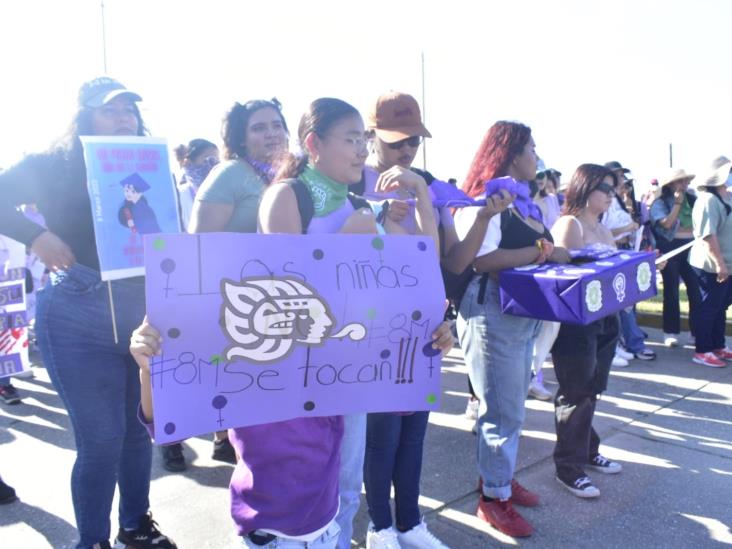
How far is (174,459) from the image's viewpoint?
3582mm

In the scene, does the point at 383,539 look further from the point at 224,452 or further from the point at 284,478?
the point at 224,452

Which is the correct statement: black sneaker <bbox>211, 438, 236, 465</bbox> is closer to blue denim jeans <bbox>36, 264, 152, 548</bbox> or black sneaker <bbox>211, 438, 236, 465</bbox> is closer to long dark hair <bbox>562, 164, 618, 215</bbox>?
blue denim jeans <bbox>36, 264, 152, 548</bbox>

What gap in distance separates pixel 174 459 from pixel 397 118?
7.74ft

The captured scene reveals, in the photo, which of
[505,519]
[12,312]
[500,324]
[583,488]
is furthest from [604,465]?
[12,312]

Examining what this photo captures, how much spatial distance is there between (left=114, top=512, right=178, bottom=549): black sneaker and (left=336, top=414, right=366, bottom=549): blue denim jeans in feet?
3.38

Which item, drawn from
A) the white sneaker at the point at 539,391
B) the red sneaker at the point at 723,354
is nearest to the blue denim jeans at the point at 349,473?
the white sneaker at the point at 539,391

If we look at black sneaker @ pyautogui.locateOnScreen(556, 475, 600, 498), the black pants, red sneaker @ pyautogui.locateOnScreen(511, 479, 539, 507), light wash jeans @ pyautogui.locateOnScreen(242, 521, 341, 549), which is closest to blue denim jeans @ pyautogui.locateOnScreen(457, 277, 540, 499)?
red sneaker @ pyautogui.locateOnScreen(511, 479, 539, 507)

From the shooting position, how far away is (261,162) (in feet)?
9.04

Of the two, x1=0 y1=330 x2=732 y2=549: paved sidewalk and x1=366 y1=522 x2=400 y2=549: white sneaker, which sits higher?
x1=366 y1=522 x2=400 y2=549: white sneaker

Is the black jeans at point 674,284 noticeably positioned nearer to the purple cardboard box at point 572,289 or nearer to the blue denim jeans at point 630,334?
the blue denim jeans at point 630,334

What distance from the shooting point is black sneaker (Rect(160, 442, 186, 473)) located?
3.56m

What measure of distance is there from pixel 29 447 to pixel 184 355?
3.17m

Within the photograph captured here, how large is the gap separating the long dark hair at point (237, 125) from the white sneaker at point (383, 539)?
1722 mm

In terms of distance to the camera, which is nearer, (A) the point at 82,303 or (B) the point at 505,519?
(A) the point at 82,303
